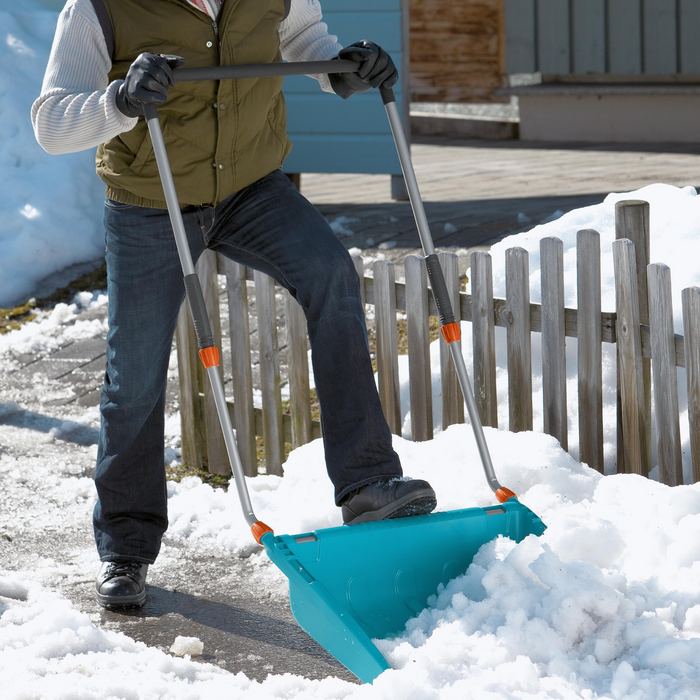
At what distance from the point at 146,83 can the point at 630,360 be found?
1772mm

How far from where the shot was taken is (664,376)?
343 cm

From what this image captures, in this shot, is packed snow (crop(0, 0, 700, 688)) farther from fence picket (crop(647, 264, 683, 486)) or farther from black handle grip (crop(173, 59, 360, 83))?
black handle grip (crop(173, 59, 360, 83))

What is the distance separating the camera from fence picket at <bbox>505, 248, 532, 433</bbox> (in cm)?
370

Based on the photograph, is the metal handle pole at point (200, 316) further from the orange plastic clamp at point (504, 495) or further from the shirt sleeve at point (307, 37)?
the shirt sleeve at point (307, 37)

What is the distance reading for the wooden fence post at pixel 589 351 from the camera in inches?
139

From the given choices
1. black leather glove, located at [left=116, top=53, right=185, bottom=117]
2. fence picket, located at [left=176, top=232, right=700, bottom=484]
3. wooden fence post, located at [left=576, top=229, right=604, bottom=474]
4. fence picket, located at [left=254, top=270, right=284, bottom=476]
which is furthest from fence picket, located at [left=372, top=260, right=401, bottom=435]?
black leather glove, located at [left=116, top=53, right=185, bottom=117]

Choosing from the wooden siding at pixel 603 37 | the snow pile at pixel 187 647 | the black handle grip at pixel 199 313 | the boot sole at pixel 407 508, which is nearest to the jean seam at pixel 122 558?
the snow pile at pixel 187 647

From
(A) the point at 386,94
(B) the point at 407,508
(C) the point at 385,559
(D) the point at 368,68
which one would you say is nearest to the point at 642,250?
(A) the point at 386,94

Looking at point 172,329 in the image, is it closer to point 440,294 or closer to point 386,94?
point 440,294

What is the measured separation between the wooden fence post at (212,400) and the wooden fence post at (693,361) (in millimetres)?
1941

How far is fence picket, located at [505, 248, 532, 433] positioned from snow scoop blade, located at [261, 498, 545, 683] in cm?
91

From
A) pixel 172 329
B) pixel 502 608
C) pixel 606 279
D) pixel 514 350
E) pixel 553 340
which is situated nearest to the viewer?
pixel 502 608

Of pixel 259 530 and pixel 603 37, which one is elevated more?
pixel 603 37

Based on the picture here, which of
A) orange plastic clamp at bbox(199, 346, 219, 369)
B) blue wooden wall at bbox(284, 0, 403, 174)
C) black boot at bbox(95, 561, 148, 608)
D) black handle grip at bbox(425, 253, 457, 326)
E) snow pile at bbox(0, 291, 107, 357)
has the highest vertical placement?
blue wooden wall at bbox(284, 0, 403, 174)
